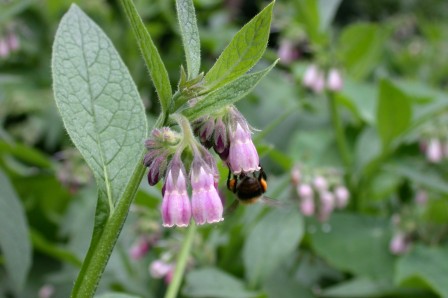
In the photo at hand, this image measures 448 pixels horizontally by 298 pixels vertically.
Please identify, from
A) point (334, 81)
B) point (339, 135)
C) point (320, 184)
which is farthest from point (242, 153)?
point (334, 81)

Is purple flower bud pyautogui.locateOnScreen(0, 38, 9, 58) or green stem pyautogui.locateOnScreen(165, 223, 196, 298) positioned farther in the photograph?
purple flower bud pyautogui.locateOnScreen(0, 38, 9, 58)

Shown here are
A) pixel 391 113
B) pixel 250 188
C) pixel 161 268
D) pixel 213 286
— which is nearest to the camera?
pixel 250 188

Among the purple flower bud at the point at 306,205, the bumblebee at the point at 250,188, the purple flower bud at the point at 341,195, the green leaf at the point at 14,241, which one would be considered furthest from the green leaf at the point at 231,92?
the purple flower bud at the point at 341,195

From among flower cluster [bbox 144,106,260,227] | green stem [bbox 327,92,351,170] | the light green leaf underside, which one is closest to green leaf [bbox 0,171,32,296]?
the light green leaf underside

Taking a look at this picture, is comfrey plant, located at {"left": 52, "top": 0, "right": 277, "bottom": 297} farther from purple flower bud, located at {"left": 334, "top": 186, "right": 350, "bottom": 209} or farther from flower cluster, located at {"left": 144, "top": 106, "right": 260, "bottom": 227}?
purple flower bud, located at {"left": 334, "top": 186, "right": 350, "bottom": 209}

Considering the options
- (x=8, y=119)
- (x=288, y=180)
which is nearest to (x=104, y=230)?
(x=288, y=180)

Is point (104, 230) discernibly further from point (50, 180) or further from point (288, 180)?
point (50, 180)

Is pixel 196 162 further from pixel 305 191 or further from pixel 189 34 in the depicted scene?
pixel 305 191
